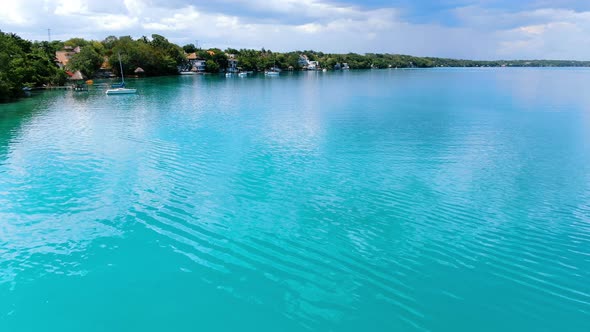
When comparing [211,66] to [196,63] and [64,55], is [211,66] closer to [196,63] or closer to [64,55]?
[196,63]

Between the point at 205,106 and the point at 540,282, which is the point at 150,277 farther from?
the point at 205,106

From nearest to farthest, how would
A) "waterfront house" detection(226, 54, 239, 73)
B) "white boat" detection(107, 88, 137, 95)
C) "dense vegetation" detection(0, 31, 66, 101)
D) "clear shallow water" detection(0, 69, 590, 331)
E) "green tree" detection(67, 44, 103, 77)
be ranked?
1. "clear shallow water" detection(0, 69, 590, 331)
2. "dense vegetation" detection(0, 31, 66, 101)
3. "white boat" detection(107, 88, 137, 95)
4. "green tree" detection(67, 44, 103, 77)
5. "waterfront house" detection(226, 54, 239, 73)

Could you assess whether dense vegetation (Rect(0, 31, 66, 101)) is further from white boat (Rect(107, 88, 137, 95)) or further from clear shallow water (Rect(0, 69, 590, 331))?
clear shallow water (Rect(0, 69, 590, 331))

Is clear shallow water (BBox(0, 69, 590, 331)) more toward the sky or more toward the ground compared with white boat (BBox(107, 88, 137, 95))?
more toward the ground

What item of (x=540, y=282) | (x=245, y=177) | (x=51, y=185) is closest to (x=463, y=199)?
(x=540, y=282)

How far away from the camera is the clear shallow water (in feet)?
37.6

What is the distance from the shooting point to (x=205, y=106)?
5900 cm

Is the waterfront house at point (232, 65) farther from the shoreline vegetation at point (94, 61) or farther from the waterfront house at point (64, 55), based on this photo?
the waterfront house at point (64, 55)

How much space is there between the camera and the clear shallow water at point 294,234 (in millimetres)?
11469

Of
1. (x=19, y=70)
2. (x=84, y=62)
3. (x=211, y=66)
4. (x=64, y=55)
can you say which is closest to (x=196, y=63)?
(x=211, y=66)

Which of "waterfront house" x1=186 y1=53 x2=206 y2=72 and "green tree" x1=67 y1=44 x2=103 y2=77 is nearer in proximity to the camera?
"green tree" x1=67 y1=44 x2=103 y2=77

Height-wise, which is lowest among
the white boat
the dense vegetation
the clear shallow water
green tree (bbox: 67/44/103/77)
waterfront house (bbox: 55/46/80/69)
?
the clear shallow water

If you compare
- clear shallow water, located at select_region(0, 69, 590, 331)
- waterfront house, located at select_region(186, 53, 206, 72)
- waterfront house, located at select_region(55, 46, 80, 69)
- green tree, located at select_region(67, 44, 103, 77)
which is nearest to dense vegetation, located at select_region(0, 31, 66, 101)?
green tree, located at select_region(67, 44, 103, 77)

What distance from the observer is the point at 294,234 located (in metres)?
15.9
